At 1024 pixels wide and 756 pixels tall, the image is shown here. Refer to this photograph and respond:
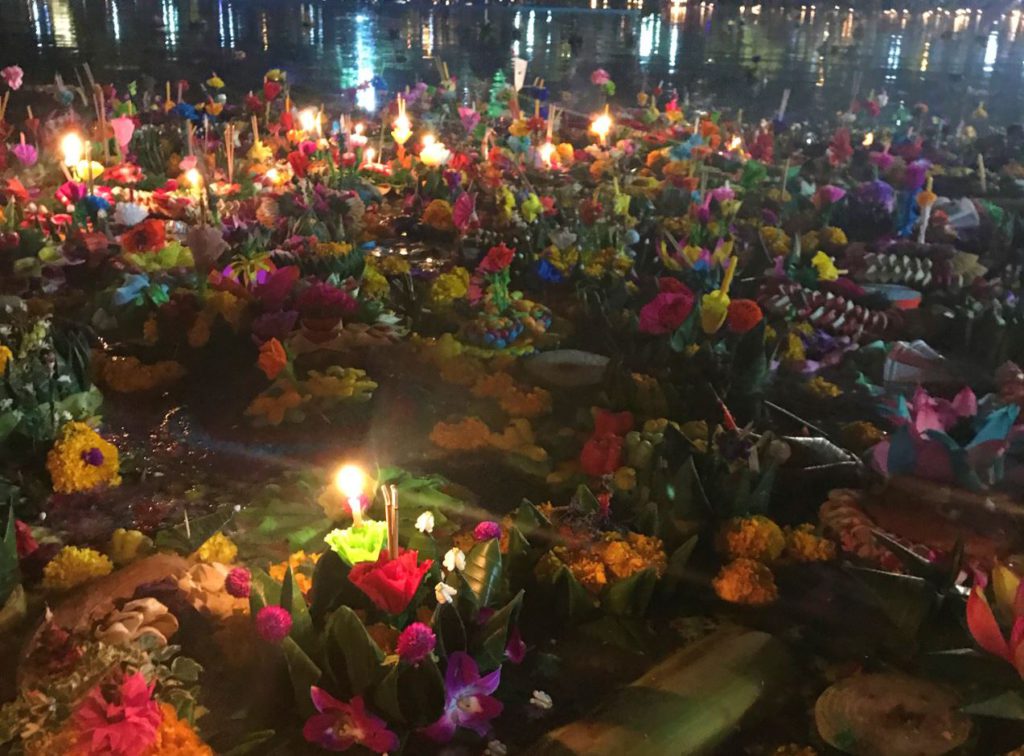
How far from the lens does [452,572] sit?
2182mm

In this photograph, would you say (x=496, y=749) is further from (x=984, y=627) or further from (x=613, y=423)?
(x=613, y=423)

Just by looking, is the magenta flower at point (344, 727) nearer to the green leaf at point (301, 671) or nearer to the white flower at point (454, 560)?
the green leaf at point (301, 671)

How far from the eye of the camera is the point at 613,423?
117 inches

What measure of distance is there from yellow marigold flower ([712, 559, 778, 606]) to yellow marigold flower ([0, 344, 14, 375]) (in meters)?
2.26

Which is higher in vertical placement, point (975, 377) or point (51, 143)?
point (51, 143)

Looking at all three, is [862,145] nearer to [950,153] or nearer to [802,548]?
[950,153]

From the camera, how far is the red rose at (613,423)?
9.78 ft

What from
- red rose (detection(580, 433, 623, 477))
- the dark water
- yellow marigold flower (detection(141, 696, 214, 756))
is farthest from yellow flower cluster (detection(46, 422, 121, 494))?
the dark water

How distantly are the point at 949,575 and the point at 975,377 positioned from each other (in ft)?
6.13

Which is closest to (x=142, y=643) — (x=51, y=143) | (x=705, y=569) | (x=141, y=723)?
(x=141, y=723)

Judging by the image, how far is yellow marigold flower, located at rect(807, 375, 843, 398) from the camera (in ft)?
11.7

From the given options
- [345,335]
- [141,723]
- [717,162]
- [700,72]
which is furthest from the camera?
[700,72]

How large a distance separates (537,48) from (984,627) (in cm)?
1666

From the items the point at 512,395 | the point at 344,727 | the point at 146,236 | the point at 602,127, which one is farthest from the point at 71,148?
the point at 344,727
